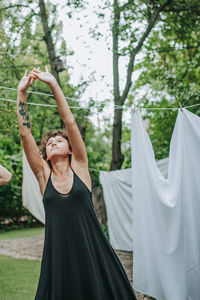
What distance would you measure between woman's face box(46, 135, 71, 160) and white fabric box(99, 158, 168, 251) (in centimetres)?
427

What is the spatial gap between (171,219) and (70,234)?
5.95 ft

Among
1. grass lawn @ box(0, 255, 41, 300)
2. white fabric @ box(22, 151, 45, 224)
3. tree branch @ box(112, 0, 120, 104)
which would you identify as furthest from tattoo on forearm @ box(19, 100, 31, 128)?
white fabric @ box(22, 151, 45, 224)

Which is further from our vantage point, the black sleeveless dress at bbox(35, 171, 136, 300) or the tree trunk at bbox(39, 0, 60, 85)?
the tree trunk at bbox(39, 0, 60, 85)

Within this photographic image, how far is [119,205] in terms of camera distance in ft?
21.5

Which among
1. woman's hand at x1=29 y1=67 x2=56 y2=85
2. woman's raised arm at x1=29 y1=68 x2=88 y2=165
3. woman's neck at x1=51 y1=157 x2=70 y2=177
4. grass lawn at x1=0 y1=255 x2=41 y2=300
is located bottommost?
grass lawn at x1=0 y1=255 x2=41 y2=300

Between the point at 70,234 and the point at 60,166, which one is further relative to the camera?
the point at 60,166

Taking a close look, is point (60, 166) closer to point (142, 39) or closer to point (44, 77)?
point (44, 77)

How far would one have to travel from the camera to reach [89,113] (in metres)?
6.67

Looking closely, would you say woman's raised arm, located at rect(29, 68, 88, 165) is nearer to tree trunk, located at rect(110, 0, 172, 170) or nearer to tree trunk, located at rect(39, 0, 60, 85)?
tree trunk, located at rect(110, 0, 172, 170)

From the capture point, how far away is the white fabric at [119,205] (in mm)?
6301

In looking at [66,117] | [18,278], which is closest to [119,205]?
[18,278]

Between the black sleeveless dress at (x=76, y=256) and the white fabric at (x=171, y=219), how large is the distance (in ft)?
5.01

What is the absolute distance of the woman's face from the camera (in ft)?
6.35

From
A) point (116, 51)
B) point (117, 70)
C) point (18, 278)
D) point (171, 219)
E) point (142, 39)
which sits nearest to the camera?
point (171, 219)
